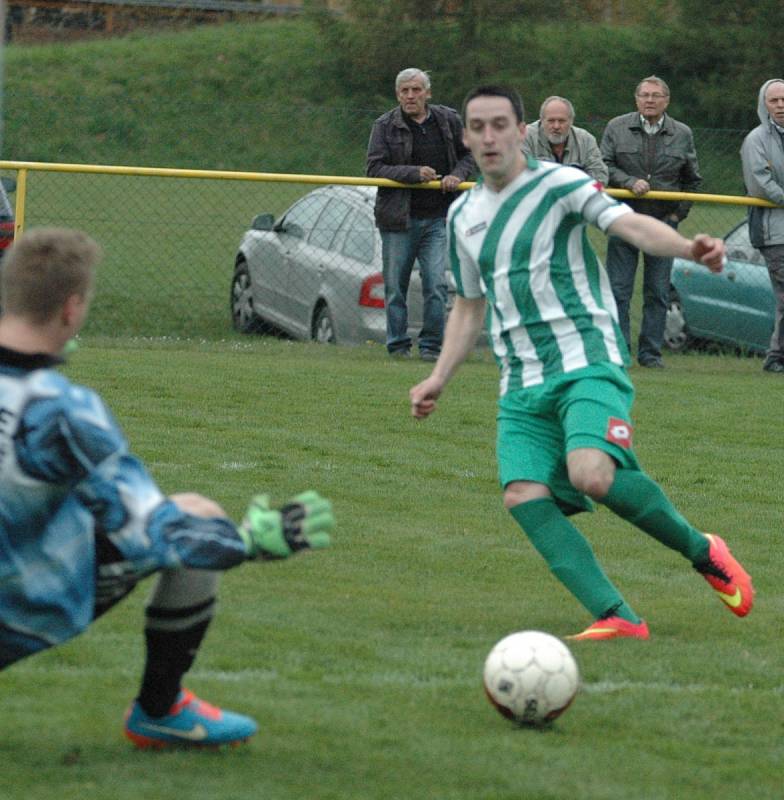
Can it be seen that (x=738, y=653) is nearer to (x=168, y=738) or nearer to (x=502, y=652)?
(x=502, y=652)

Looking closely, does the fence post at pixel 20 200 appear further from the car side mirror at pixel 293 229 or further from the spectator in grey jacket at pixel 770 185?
the spectator in grey jacket at pixel 770 185

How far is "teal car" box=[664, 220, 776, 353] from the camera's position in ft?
49.0

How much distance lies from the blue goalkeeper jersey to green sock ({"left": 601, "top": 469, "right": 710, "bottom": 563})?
2128 millimetres

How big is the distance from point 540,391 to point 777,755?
5.52ft

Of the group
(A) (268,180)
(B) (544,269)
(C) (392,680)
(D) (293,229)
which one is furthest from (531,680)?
(D) (293,229)

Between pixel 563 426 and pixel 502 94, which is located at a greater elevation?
pixel 502 94

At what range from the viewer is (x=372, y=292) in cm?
1370

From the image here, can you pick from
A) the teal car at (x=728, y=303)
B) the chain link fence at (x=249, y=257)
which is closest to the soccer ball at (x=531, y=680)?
the chain link fence at (x=249, y=257)

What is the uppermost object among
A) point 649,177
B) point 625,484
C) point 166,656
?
point 649,177

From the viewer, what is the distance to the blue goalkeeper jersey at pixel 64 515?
12.6ft

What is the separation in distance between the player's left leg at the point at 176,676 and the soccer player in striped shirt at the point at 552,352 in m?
1.73

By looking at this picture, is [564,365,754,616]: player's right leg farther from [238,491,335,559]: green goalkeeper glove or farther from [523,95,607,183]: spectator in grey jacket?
[523,95,607,183]: spectator in grey jacket

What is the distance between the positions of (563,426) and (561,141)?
665cm

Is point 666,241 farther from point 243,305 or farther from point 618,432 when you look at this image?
point 243,305
